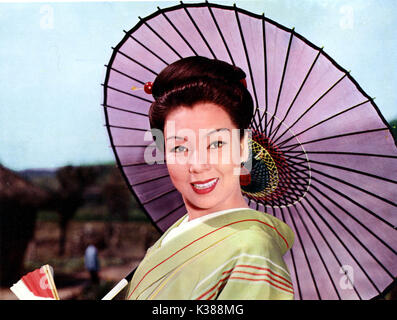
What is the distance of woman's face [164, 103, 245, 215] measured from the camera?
1701 millimetres

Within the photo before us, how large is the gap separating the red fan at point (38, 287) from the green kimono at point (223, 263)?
0.41m

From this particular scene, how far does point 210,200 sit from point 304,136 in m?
0.53

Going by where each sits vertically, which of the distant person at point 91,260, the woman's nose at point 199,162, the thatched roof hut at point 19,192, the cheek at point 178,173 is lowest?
the distant person at point 91,260

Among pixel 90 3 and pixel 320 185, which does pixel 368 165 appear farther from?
pixel 90 3

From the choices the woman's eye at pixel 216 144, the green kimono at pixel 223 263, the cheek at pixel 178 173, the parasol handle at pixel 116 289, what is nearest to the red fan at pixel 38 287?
the parasol handle at pixel 116 289

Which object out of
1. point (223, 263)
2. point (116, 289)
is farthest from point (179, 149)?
point (116, 289)

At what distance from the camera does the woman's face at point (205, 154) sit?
5.58 feet

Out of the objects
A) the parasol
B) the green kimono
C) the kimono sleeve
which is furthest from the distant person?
the kimono sleeve

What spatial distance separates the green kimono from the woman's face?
4.6 inches

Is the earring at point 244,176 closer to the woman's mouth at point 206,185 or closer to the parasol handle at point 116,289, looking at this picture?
the woman's mouth at point 206,185

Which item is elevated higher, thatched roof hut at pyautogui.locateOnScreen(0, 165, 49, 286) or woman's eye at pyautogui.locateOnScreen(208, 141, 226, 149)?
woman's eye at pyautogui.locateOnScreen(208, 141, 226, 149)

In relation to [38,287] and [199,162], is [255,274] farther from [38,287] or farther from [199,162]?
[38,287]

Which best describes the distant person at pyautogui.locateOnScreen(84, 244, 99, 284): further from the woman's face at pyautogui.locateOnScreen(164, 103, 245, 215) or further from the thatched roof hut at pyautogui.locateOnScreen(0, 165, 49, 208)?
the woman's face at pyautogui.locateOnScreen(164, 103, 245, 215)
